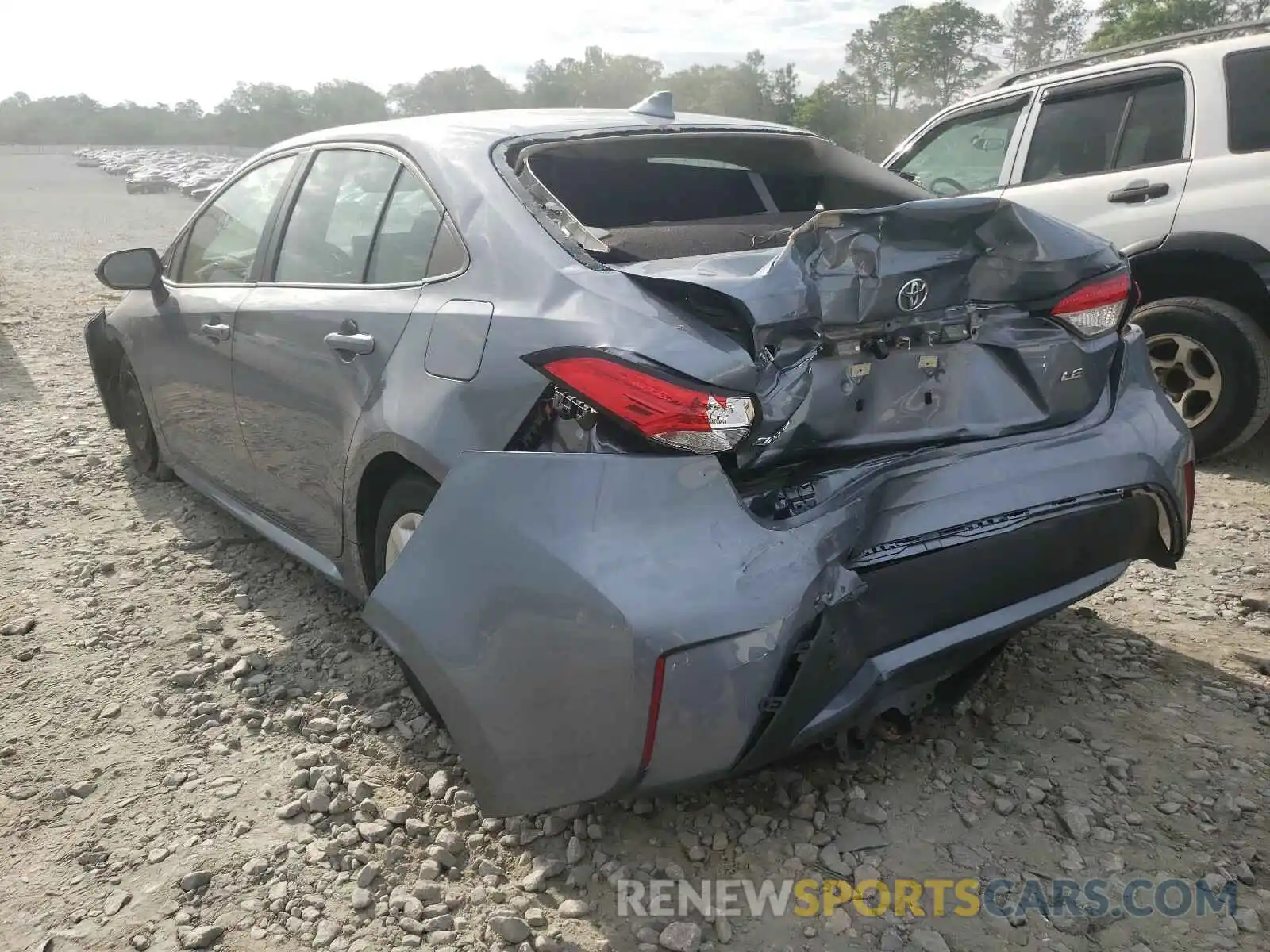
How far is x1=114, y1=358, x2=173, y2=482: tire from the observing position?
4.57m

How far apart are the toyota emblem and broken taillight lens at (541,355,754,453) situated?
0.42 m

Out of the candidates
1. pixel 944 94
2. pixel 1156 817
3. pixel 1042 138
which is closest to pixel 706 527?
pixel 1156 817

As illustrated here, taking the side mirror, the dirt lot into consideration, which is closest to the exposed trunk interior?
the dirt lot

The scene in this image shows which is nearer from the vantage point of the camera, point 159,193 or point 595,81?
point 159,193

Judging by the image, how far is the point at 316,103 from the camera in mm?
102125

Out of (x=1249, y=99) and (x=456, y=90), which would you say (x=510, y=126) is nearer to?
(x=1249, y=99)

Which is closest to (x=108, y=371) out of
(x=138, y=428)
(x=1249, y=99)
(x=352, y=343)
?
(x=138, y=428)

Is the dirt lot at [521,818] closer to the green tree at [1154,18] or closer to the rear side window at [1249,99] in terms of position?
the rear side window at [1249,99]

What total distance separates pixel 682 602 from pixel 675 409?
0.35m

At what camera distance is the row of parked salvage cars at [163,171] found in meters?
41.0

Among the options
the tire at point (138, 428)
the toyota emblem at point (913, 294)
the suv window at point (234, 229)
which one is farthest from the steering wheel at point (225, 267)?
the toyota emblem at point (913, 294)

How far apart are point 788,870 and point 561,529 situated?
94cm

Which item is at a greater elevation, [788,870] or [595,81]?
[595,81]

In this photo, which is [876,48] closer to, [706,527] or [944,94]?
[944,94]
